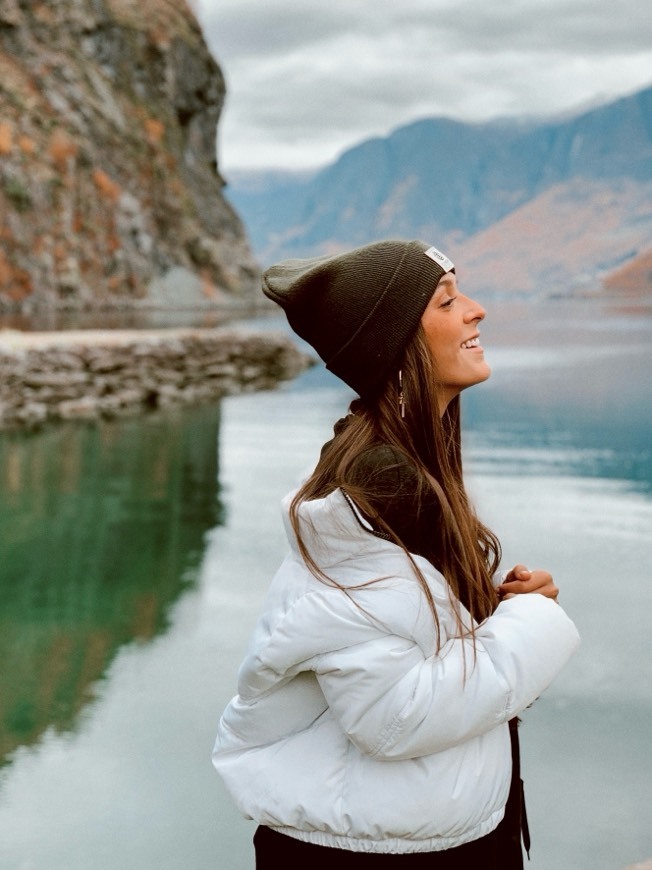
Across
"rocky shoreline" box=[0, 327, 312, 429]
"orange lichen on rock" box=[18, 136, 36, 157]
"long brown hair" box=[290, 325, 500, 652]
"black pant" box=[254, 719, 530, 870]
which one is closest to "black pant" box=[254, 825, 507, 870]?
"black pant" box=[254, 719, 530, 870]

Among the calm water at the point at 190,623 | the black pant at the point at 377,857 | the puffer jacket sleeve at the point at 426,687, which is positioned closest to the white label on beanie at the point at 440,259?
the puffer jacket sleeve at the point at 426,687

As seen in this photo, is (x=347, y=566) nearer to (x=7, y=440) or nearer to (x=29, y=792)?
(x=29, y=792)

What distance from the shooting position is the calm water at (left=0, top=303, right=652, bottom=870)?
359cm

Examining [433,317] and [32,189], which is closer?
[433,317]

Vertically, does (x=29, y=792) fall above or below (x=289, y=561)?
below

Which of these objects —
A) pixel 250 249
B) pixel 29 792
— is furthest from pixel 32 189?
pixel 29 792

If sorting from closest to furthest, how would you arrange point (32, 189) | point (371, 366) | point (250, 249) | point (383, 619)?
point (383, 619) → point (371, 366) → point (32, 189) → point (250, 249)

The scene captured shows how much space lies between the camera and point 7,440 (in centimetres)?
1228

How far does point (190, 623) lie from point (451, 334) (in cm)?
420

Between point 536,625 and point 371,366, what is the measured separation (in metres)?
0.45

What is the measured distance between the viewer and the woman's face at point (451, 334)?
68.1 inches

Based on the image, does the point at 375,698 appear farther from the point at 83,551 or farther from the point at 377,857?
the point at 83,551

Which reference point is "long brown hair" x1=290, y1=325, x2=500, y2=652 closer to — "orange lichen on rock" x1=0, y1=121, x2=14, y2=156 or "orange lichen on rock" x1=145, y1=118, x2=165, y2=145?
"orange lichen on rock" x1=0, y1=121, x2=14, y2=156

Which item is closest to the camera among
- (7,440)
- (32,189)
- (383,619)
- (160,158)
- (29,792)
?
(383,619)
